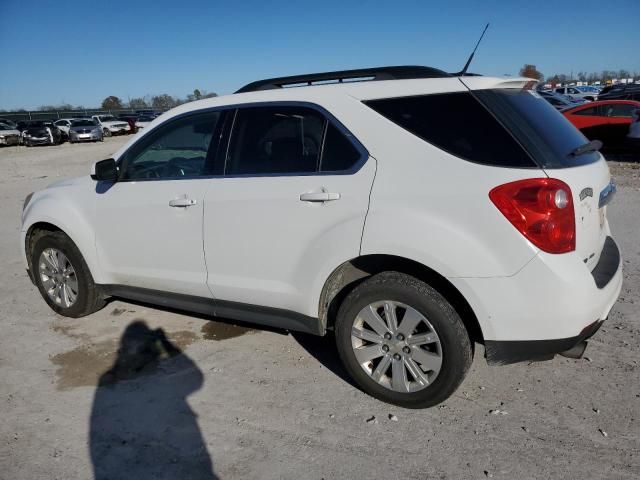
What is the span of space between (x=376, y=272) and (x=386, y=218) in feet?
1.44

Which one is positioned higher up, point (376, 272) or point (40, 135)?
point (376, 272)

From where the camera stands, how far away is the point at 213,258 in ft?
11.3

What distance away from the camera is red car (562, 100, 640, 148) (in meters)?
13.8

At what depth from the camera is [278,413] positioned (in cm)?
306

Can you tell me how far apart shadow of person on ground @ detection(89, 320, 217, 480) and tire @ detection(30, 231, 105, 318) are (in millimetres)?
614

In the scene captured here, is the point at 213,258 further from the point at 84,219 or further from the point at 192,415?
the point at 84,219

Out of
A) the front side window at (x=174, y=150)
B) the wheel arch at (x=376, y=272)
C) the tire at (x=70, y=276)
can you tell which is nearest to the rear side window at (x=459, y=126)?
the wheel arch at (x=376, y=272)

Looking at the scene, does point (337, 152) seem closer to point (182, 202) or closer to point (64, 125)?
point (182, 202)

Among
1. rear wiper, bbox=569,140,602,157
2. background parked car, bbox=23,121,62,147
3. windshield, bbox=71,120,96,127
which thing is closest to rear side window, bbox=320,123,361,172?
rear wiper, bbox=569,140,602,157

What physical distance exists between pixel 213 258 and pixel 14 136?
113 feet

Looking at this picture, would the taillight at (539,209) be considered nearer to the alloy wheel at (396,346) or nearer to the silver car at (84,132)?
the alloy wheel at (396,346)

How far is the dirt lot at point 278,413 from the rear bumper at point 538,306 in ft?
1.70

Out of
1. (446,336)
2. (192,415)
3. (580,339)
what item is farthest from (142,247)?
(580,339)

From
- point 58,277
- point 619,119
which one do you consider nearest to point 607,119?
point 619,119
